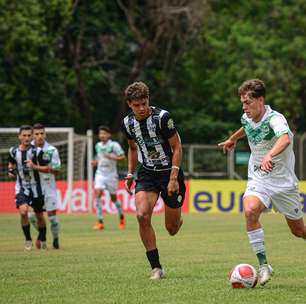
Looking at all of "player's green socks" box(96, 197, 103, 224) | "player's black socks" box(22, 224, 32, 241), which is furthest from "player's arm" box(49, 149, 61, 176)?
"player's green socks" box(96, 197, 103, 224)

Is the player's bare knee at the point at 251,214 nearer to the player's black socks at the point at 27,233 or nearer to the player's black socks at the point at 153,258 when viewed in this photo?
the player's black socks at the point at 153,258

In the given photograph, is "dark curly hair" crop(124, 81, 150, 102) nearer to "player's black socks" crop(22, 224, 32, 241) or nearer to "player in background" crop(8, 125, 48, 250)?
"player in background" crop(8, 125, 48, 250)

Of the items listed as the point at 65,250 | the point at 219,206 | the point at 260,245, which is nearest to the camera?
the point at 260,245

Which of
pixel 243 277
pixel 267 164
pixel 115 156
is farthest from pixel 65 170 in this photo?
pixel 267 164

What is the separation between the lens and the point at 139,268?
13078 mm

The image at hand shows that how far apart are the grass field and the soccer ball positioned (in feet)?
0.34

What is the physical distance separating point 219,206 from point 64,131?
5.57m

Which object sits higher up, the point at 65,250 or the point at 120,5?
the point at 120,5

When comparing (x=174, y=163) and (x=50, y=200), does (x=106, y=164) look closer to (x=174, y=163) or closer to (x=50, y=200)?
(x=50, y=200)

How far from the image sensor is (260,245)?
10727 mm

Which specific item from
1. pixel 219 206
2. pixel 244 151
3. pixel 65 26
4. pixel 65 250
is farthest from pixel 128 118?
pixel 65 26

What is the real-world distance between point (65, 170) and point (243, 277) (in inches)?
921

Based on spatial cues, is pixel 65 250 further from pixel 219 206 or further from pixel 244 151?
pixel 244 151

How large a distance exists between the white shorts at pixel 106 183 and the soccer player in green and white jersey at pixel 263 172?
14110 mm
